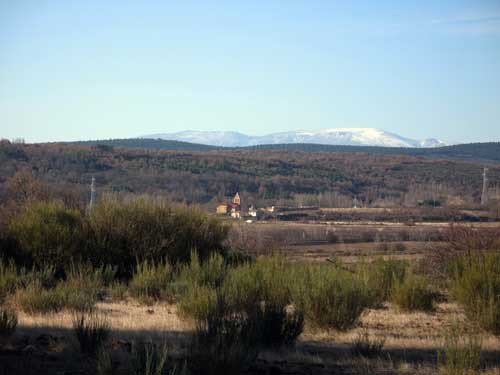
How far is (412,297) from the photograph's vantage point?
15.5 m

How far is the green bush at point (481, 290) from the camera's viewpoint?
11.6m

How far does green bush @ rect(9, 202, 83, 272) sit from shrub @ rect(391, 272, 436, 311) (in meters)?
8.66

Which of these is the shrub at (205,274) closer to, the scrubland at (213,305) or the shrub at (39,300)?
the scrubland at (213,305)

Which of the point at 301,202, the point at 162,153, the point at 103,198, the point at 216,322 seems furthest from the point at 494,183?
the point at 216,322

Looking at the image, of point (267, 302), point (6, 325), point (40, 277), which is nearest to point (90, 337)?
point (6, 325)

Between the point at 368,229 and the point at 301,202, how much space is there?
20699 mm

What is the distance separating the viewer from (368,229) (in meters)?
42.2

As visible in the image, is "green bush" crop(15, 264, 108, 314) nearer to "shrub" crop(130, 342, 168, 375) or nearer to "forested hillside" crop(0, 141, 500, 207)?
"shrub" crop(130, 342, 168, 375)

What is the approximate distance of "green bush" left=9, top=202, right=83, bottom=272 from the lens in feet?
64.4

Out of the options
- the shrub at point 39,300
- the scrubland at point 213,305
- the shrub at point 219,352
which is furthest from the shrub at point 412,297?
the shrub at point 219,352

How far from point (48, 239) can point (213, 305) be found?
1052 cm

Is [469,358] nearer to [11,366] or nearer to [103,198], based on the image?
[11,366]

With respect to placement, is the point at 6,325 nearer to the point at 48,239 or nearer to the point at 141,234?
the point at 48,239

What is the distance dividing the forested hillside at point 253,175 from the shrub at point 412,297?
34.5 m
